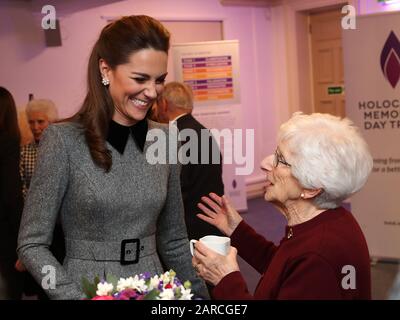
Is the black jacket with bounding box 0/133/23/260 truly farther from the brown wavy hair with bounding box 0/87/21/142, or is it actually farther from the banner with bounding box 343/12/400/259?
the banner with bounding box 343/12/400/259

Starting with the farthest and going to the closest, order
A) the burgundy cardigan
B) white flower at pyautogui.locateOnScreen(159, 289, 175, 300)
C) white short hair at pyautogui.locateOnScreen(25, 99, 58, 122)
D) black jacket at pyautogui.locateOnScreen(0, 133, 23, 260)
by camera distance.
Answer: white short hair at pyautogui.locateOnScreen(25, 99, 58, 122), black jacket at pyautogui.locateOnScreen(0, 133, 23, 260), the burgundy cardigan, white flower at pyautogui.locateOnScreen(159, 289, 175, 300)

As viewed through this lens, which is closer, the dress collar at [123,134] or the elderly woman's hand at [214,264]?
the elderly woman's hand at [214,264]

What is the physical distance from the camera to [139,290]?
1.08 meters

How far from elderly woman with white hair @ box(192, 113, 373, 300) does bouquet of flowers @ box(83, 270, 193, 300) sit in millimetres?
250

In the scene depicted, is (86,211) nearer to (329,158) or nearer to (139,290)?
(139,290)

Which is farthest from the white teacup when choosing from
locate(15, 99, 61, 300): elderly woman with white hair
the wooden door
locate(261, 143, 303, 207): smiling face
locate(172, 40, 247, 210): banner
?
the wooden door

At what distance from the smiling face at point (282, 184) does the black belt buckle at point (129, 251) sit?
37 cm

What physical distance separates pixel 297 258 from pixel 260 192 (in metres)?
6.39

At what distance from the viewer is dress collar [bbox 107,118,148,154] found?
1491 mm

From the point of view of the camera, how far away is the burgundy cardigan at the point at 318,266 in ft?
3.89

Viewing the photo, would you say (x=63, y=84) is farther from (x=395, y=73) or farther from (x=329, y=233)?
(x=329, y=233)

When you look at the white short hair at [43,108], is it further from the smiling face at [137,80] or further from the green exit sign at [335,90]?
the green exit sign at [335,90]

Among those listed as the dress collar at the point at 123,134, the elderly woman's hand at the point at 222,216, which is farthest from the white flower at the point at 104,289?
the elderly woman's hand at the point at 222,216

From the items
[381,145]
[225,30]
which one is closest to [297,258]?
[381,145]
